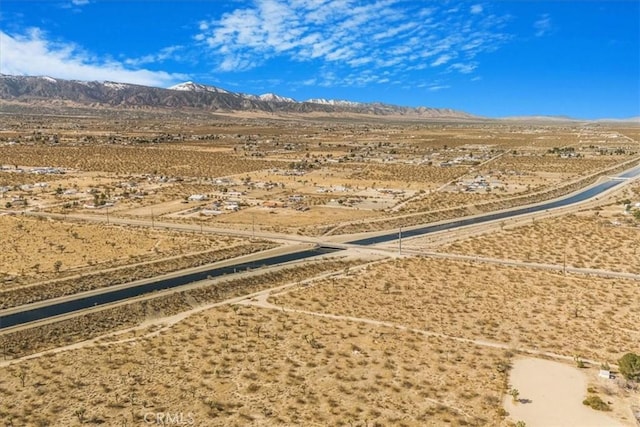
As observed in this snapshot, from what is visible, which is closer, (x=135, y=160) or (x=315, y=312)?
(x=315, y=312)

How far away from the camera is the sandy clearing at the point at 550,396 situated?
1953 cm

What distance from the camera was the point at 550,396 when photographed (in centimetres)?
2112

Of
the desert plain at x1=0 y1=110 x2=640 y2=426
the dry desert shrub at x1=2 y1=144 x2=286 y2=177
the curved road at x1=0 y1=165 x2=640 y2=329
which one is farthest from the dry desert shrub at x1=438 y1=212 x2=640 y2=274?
the dry desert shrub at x1=2 y1=144 x2=286 y2=177

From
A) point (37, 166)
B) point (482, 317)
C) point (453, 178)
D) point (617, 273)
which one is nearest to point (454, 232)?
point (617, 273)

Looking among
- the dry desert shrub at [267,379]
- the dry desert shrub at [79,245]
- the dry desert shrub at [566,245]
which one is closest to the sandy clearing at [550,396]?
the dry desert shrub at [267,379]

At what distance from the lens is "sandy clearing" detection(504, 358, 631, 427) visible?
1953cm

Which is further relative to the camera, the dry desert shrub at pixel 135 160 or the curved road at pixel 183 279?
the dry desert shrub at pixel 135 160

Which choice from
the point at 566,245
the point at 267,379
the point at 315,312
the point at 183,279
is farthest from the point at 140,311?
the point at 566,245

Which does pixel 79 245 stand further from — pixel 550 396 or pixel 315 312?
pixel 550 396

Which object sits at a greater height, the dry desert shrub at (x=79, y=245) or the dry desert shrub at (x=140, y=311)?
the dry desert shrub at (x=79, y=245)

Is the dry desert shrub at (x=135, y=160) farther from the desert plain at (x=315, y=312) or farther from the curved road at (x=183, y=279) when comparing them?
the curved road at (x=183, y=279)

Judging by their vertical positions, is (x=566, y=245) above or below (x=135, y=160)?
below

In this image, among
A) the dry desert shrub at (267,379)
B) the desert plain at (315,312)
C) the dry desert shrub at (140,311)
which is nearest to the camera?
the dry desert shrub at (267,379)

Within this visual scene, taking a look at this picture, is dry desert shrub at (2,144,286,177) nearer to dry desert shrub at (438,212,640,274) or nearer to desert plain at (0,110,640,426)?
desert plain at (0,110,640,426)
